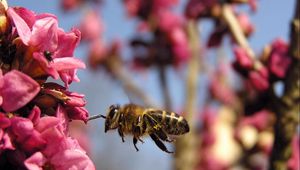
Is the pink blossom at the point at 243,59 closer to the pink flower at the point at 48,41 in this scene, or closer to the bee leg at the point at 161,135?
the bee leg at the point at 161,135

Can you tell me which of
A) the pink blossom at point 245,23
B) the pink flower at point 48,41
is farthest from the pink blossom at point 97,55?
the pink flower at point 48,41

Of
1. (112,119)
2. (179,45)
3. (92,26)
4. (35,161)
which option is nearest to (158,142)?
(112,119)

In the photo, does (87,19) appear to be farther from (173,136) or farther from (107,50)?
(173,136)

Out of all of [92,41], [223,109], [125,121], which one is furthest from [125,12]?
[125,121]

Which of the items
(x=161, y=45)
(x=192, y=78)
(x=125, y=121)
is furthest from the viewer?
(x=161, y=45)

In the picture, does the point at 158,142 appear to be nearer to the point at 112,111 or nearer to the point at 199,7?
the point at 112,111

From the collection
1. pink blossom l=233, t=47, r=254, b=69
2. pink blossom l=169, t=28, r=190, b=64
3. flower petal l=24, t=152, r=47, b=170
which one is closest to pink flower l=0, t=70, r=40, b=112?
flower petal l=24, t=152, r=47, b=170

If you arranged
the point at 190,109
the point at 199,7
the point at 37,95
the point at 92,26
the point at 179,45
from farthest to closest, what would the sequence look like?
1. the point at 92,26
2. the point at 179,45
3. the point at 190,109
4. the point at 199,7
5. the point at 37,95
